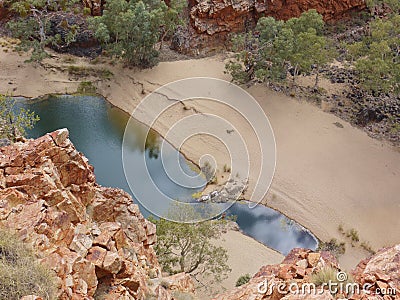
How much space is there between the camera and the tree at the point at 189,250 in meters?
21.5

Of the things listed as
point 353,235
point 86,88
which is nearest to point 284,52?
point 353,235

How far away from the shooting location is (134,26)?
133 ft

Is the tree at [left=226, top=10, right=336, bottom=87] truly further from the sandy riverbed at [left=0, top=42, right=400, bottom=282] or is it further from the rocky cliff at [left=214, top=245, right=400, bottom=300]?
the rocky cliff at [left=214, top=245, right=400, bottom=300]

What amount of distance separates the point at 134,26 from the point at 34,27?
12.3m

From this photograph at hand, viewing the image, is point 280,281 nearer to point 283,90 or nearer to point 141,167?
point 141,167

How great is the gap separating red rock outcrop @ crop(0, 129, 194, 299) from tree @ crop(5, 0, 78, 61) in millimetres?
29458

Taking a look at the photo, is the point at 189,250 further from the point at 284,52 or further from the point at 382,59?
the point at 382,59

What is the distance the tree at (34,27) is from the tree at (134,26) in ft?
15.2

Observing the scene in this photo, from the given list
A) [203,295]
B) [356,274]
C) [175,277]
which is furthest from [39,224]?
[203,295]

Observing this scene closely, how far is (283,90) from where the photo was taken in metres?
39.5

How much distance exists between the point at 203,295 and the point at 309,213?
34.6ft

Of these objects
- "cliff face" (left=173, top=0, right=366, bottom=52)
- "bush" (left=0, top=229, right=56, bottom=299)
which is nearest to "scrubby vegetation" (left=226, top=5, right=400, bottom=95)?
"cliff face" (left=173, top=0, right=366, bottom=52)

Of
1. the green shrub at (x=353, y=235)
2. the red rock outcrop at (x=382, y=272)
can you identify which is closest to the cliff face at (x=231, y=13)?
the green shrub at (x=353, y=235)

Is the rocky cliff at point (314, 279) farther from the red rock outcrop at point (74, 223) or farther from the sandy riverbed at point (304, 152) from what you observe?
the sandy riverbed at point (304, 152)
